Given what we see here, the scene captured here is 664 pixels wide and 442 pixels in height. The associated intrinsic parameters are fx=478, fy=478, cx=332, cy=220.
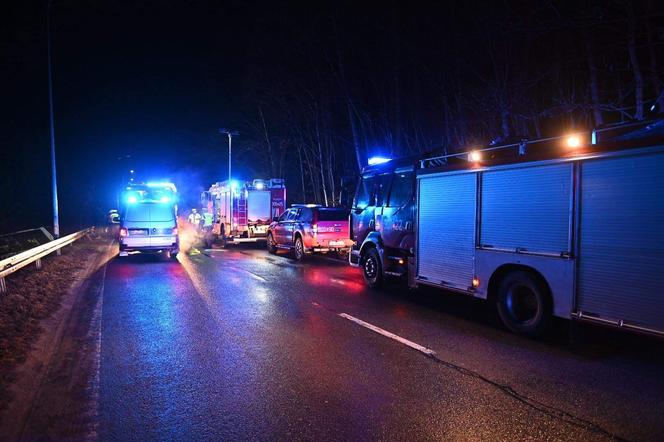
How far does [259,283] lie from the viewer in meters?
11.6

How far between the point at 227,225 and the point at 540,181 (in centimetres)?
1858

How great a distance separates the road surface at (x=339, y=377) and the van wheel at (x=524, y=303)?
7.8 inches

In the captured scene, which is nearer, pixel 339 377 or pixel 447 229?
pixel 339 377

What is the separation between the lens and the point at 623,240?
18.3 feet

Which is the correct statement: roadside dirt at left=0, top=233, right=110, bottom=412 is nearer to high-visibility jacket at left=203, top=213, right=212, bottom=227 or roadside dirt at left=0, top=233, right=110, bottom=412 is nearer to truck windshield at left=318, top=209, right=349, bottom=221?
truck windshield at left=318, top=209, right=349, bottom=221

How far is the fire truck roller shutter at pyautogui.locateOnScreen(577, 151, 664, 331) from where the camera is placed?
5.27 meters

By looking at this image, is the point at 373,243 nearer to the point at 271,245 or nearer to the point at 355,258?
the point at 355,258

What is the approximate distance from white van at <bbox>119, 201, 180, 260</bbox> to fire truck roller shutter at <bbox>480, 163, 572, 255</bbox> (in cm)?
1198

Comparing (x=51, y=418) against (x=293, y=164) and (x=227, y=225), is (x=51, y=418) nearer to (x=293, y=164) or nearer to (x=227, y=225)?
(x=227, y=225)

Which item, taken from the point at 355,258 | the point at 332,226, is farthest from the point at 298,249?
the point at 355,258

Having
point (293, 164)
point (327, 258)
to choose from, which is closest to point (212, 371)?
point (327, 258)

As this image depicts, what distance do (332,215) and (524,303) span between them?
994 centimetres

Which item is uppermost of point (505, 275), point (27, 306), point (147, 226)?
point (147, 226)

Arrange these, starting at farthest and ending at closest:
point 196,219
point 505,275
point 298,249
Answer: point 196,219 → point 298,249 → point 505,275
